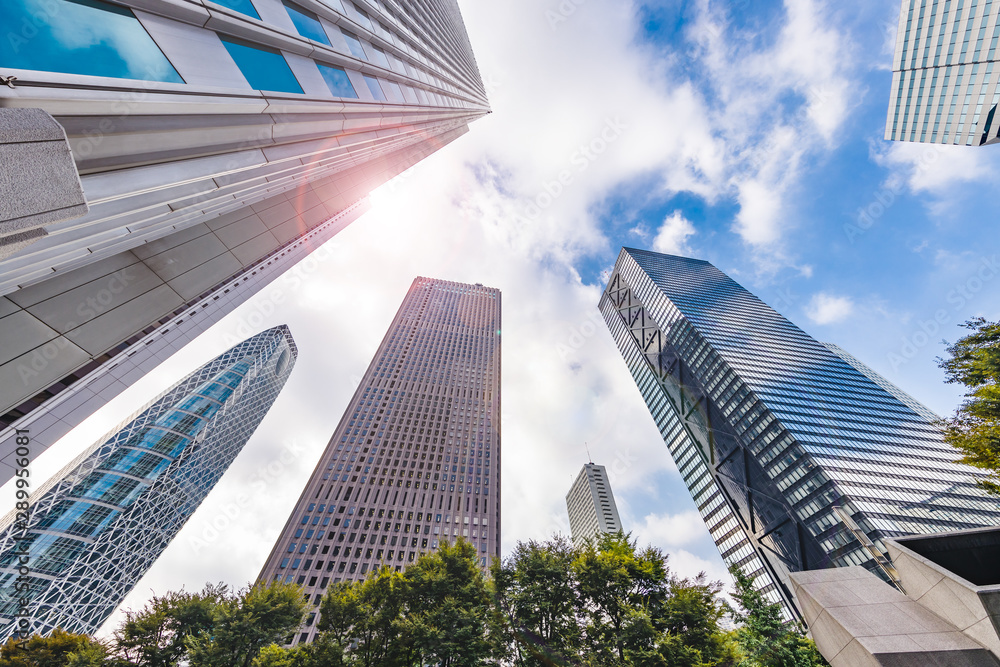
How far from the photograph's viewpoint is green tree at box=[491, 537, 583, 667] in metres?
15.5

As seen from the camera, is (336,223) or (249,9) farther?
(336,223)

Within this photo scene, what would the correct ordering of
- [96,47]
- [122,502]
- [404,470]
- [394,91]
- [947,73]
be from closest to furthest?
1. [96,47]
2. [394,91]
3. [947,73]
4. [122,502]
5. [404,470]

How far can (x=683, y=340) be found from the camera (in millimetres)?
91625

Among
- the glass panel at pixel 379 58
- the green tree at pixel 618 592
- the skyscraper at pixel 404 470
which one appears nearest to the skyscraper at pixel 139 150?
the glass panel at pixel 379 58

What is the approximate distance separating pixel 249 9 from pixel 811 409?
9275 cm

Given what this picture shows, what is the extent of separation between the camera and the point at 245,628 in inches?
630

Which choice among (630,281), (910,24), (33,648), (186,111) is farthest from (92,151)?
(630,281)

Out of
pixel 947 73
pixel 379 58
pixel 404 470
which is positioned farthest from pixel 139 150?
pixel 947 73

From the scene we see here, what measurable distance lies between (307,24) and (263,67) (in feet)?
10.1

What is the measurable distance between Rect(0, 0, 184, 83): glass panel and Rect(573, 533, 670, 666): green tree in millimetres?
19984

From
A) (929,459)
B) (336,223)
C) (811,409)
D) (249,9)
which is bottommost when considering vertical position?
(249,9)

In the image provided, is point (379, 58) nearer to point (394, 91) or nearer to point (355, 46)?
point (394, 91)

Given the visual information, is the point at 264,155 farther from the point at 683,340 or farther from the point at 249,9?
the point at 683,340

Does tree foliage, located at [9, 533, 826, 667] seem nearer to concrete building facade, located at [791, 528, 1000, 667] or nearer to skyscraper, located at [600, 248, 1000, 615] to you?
concrete building facade, located at [791, 528, 1000, 667]
